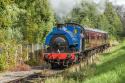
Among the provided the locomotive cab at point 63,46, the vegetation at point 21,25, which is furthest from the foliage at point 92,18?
the locomotive cab at point 63,46

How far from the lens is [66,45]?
24.5 meters

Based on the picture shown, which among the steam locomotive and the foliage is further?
the foliage

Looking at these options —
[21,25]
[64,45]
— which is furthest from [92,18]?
[64,45]

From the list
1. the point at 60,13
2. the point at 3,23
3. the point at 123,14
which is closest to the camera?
→ the point at 3,23

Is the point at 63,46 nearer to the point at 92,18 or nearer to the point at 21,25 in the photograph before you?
the point at 21,25

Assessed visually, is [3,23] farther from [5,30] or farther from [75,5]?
[75,5]

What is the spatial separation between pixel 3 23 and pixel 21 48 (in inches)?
152

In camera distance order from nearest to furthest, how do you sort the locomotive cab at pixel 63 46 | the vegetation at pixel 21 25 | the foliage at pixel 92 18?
the vegetation at pixel 21 25
the locomotive cab at pixel 63 46
the foliage at pixel 92 18

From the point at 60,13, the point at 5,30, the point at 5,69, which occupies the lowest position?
the point at 5,69

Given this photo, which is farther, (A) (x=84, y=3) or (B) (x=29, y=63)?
(A) (x=84, y=3)

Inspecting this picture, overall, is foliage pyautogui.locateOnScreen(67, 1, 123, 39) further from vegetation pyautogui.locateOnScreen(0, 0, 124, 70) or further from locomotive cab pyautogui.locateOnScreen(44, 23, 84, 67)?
locomotive cab pyautogui.locateOnScreen(44, 23, 84, 67)

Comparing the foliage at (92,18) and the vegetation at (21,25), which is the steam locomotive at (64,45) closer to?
the vegetation at (21,25)

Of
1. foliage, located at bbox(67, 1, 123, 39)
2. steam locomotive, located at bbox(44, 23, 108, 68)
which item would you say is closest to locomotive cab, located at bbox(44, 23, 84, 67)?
steam locomotive, located at bbox(44, 23, 108, 68)

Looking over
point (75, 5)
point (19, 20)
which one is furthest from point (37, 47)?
point (75, 5)
